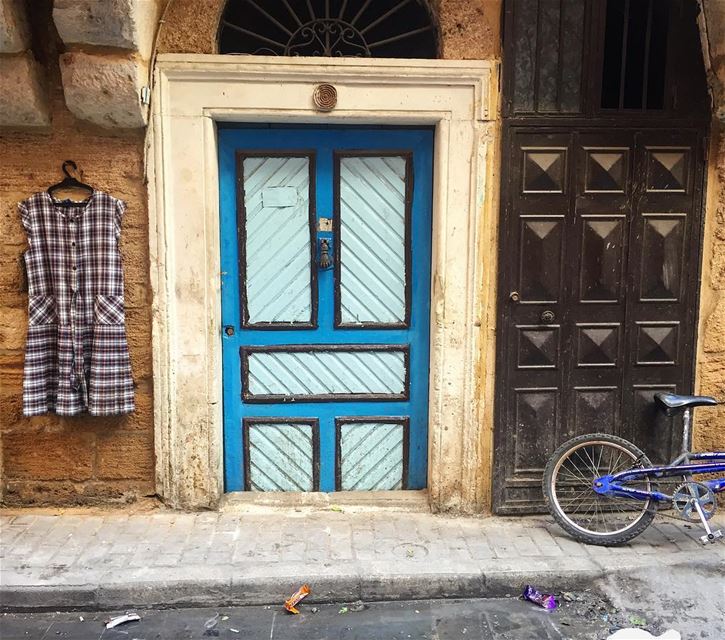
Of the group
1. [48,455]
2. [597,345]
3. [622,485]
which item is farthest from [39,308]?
[622,485]

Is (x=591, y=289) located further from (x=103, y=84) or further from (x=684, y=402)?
(x=103, y=84)

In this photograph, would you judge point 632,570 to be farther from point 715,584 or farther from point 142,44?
point 142,44

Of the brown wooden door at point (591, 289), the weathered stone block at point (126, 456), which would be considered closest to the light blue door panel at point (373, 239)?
the brown wooden door at point (591, 289)

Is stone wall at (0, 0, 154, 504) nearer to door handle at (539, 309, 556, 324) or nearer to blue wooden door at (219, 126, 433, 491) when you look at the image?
blue wooden door at (219, 126, 433, 491)

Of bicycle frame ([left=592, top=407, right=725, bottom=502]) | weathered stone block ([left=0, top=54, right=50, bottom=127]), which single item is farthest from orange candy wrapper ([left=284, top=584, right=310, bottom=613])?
weathered stone block ([left=0, top=54, right=50, bottom=127])

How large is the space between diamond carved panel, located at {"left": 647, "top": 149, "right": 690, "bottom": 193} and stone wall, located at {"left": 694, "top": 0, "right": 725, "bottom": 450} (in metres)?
0.18

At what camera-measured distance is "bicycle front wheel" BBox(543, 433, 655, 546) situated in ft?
12.9

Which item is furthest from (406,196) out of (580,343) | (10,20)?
(10,20)

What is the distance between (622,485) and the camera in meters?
3.95

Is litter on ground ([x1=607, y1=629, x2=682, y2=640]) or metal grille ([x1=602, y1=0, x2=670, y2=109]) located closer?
litter on ground ([x1=607, y1=629, x2=682, y2=640])

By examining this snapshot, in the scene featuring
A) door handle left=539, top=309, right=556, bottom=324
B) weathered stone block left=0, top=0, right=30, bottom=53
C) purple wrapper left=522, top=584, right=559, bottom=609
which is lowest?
purple wrapper left=522, top=584, right=559, bottom=609

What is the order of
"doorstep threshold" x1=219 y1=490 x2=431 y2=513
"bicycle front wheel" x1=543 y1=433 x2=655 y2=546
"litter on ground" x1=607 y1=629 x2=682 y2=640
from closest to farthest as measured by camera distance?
"litter on ground" x1=607 y1=629 x2=682 y2=640 < "bicycle front wheel" x1=543 y1=433 x2=655 y2=546 < "doorstep threshold" x1=219 y1=490 x2=431 y2=513

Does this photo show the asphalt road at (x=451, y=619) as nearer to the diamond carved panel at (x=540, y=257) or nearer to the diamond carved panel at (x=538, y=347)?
the diamond carved panel at (x=538, y=347)

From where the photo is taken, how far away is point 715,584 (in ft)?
11.6
